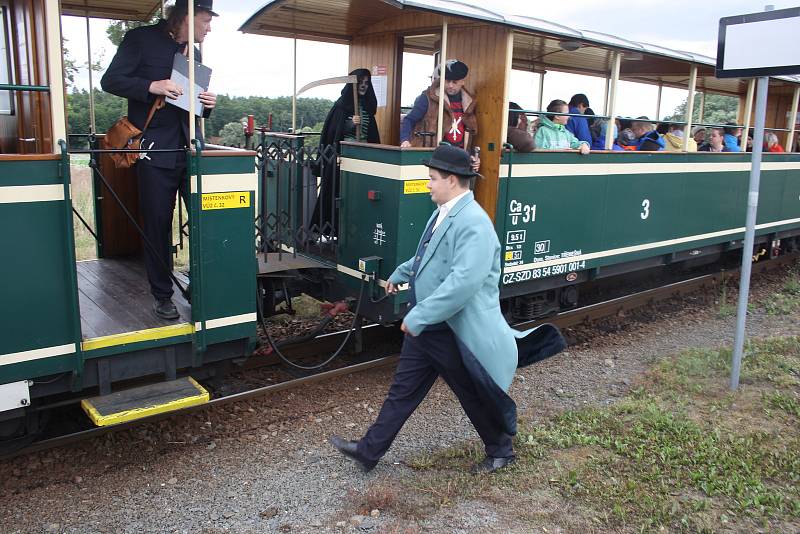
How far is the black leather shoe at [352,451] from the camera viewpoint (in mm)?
4273

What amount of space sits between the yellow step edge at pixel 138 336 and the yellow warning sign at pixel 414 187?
6.61 feet

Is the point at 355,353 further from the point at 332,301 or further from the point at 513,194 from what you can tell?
the point at 513,194

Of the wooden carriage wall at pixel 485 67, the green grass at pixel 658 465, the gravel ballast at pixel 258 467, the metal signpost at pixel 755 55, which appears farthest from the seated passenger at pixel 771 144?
the wooden carriage wall at pixel 485 67

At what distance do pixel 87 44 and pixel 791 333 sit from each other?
7.30m

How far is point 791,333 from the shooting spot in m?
7.54

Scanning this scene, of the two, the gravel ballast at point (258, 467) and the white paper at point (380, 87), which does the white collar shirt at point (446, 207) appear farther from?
the white paper at point (380, 87)

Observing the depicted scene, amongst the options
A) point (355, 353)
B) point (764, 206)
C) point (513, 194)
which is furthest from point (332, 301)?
point (764, 206)

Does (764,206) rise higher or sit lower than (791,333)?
higher

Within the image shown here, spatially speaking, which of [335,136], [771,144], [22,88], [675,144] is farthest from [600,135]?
[22,88]

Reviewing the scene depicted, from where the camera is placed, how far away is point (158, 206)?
4664 mm

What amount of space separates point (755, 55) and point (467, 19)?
219 centimetres

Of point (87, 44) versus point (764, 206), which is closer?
point (87, 44)

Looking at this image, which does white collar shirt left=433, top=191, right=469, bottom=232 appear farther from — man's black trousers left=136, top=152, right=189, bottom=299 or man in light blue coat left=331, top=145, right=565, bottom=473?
man's black trousers left=136, top=152, right=189, bottom=299

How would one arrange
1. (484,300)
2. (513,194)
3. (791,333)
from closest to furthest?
1. (484,300)
2. (513,194)
3. (791,333)
